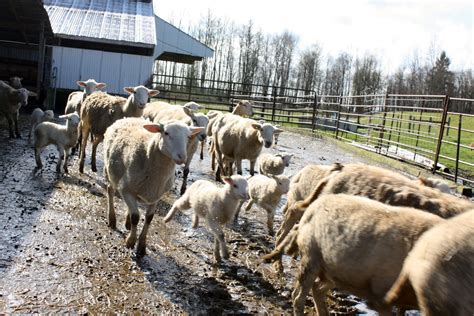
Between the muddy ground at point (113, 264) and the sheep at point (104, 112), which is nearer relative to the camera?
the muddy ground at point (113, 264)

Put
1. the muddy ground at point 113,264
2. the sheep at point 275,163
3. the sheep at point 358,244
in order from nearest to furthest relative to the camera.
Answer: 1. the sheep at point 358,244
2. the muddy ground at point 113,264
3. the sheep at point 275,163

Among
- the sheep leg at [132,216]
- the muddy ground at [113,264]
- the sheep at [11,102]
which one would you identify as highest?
the sheep at [11,102]

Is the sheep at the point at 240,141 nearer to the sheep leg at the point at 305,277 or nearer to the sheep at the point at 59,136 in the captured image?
the sheep at the point at 59,136

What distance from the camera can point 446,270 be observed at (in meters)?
3.19

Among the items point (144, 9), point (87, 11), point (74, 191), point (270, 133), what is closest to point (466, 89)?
point (144, 9)

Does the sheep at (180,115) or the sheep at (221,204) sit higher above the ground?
the sheep at (180,115)

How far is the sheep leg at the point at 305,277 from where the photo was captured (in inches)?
Answer: 171

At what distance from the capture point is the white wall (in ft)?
79.7

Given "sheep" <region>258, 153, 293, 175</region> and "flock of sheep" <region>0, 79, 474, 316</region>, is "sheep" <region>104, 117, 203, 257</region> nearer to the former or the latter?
"flock of sheep" <region>0, 79, 474, 316</region>

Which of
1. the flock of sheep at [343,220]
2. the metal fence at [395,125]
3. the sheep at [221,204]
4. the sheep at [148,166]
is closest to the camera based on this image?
the flock of sheep at [343,220]

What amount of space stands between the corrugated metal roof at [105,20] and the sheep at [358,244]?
831 inches

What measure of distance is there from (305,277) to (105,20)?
26.6 m

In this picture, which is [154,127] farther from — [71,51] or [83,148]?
[71,51]

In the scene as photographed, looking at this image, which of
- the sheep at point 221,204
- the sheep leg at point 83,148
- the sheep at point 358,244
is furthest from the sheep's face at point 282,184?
the sheep leg at point 83,148
